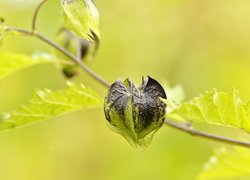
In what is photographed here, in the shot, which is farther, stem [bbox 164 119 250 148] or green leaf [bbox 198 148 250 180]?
green leaf [bbox 198 148 250 180]

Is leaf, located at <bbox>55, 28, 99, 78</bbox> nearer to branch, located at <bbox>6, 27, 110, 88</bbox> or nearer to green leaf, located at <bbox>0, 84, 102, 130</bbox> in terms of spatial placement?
branch, located at <bbox>6, 27, 110, 88</bbox>

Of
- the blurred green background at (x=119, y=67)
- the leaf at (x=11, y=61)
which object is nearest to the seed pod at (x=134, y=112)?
the leaf at (x=11, y=61)

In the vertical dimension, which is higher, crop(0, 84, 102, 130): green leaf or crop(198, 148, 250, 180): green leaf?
crop(0, 84, 102, 130): green leaf

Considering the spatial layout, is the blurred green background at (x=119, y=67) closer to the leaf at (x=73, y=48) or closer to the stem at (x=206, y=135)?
the leaf at (x=73, y=48)

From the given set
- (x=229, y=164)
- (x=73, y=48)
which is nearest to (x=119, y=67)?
(x=73, y=48)

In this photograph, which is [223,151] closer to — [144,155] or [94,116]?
[144,155]

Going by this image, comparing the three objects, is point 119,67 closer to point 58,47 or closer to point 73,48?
point 73,48

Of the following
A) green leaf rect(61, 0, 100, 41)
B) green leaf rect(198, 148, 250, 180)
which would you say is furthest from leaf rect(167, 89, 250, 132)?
green leaf rect(198, 148, 250, 180)

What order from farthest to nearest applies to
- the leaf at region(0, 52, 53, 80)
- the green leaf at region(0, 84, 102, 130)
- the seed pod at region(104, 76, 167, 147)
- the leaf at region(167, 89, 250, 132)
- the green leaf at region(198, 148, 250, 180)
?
1. the leaf at region(0, 52, 53, 80)
2. the green leaf at region(198, 148, 250, 180)
3. the green leaf at region(0, 84, 102, 130)
4. the leaf at region(167, 89, 250, 132)
5. the seed pod at region(104, 76, 167, 147)
